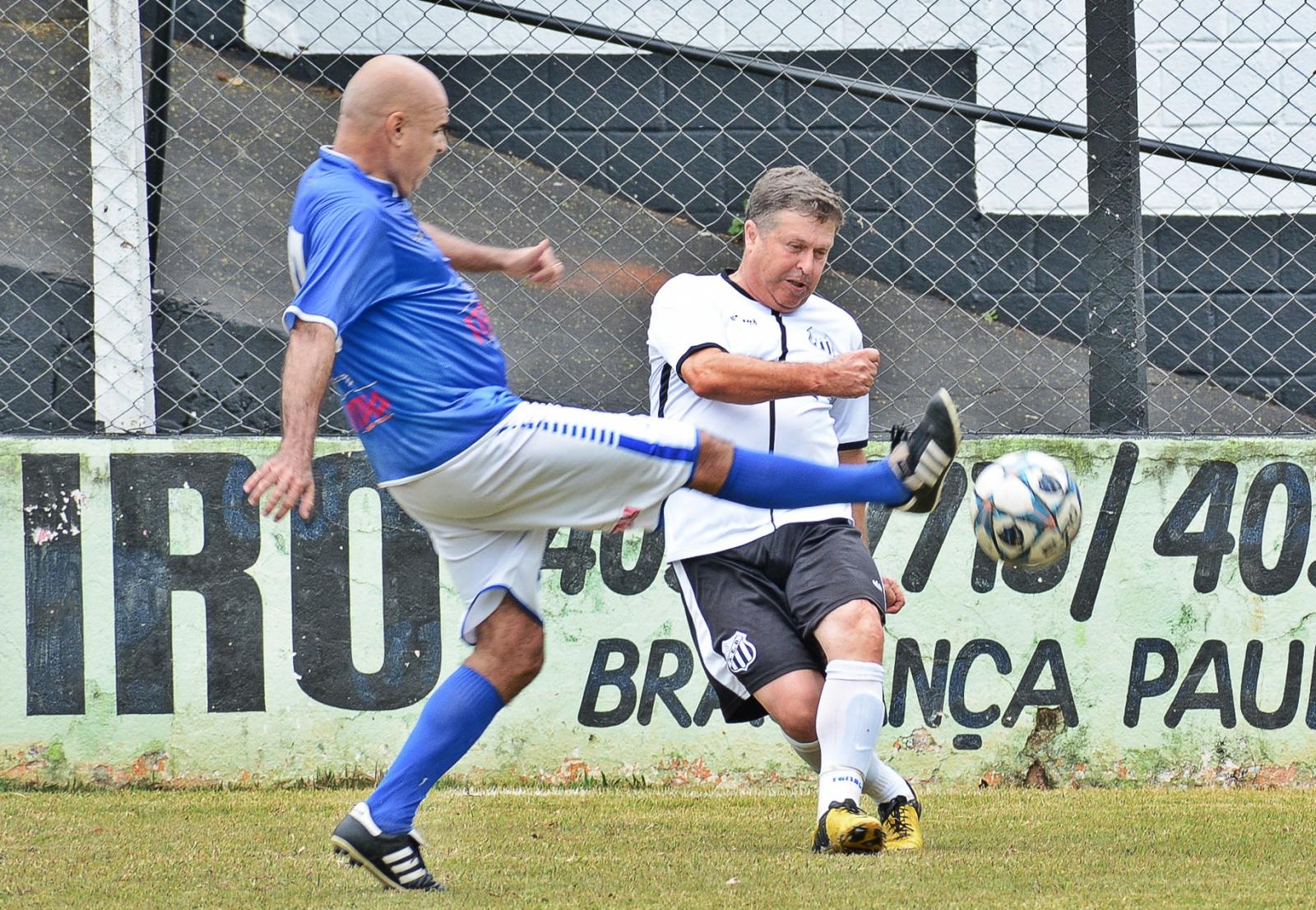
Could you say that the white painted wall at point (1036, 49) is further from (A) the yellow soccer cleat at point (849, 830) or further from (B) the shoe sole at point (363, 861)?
(B) the shoe sole at point (363, 861)

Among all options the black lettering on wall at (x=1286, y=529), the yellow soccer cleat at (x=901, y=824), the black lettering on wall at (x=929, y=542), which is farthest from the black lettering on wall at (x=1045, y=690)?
the yellow soccer cleat at (x=901, y=824)

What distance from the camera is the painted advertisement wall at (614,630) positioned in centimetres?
511

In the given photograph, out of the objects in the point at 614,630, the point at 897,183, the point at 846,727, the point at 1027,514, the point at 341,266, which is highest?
the point at 897,183

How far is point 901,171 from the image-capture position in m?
7.29

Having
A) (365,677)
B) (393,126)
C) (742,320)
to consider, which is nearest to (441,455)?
(393,126)

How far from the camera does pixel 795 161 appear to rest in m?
7.23

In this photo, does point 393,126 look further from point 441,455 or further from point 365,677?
point 365,677

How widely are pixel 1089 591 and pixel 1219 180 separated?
9.20 ft

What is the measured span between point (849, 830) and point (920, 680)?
176 centimetres

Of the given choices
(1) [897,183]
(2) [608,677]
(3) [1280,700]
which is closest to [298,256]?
(2) [608,677]

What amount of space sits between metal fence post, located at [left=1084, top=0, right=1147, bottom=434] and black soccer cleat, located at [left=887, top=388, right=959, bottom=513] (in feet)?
7.24

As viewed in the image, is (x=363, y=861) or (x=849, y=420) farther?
(x=849, y=420)

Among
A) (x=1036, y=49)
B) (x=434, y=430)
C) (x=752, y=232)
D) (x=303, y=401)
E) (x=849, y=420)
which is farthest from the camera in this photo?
(x=1036, y=49)

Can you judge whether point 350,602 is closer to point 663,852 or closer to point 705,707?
point 705,707
